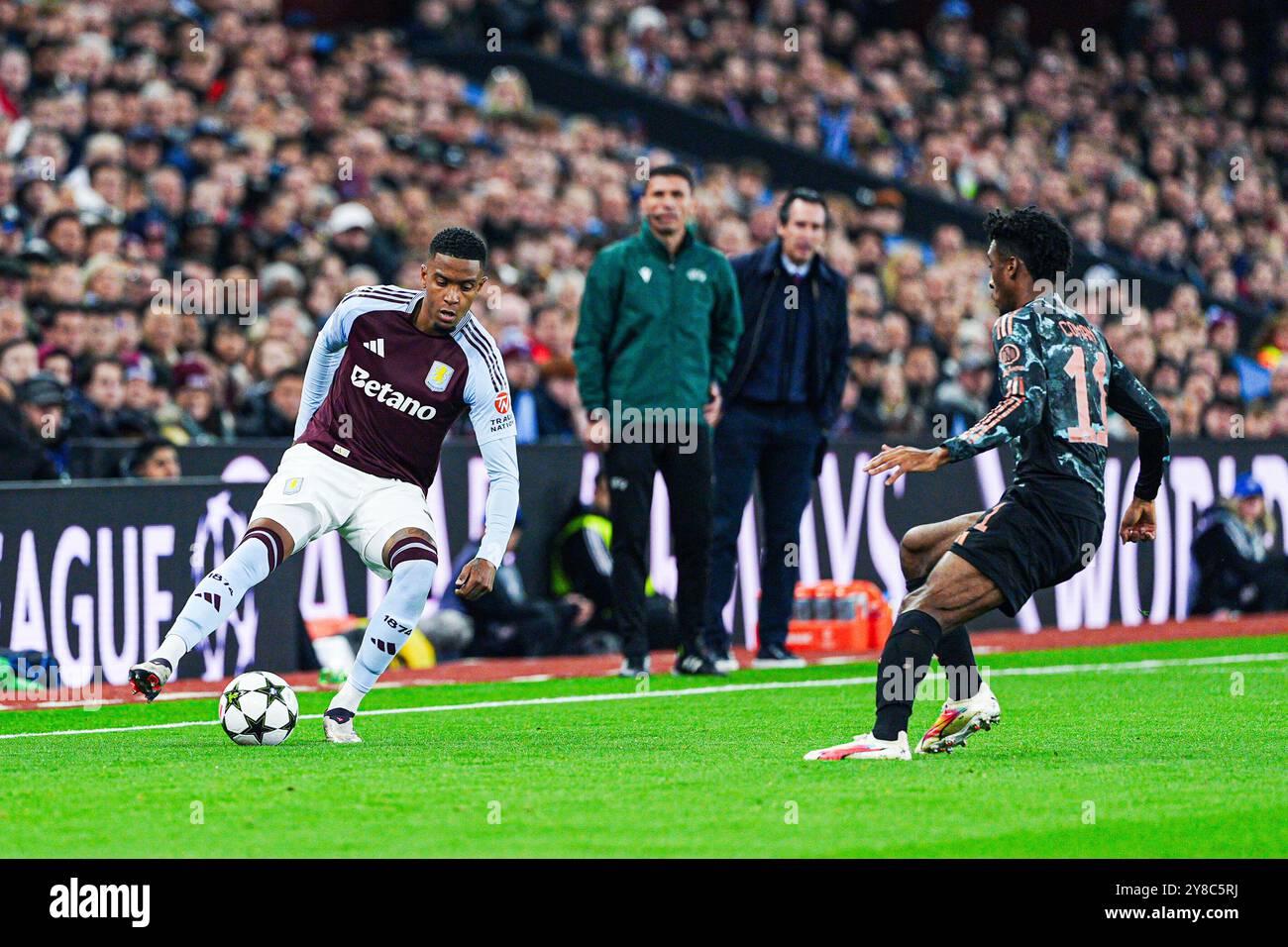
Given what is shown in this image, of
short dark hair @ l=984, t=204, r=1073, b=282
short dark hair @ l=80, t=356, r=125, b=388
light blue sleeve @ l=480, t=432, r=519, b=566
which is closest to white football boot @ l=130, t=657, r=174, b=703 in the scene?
light blue sleeve @ l=480, t=432, r=519, b=566

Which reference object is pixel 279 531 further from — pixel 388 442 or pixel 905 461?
pixel 905 461

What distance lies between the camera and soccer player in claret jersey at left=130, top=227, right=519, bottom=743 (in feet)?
28.2

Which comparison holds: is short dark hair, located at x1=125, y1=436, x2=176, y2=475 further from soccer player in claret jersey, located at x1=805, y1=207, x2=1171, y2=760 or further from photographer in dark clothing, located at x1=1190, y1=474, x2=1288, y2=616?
photographer in dark clothing, located at x1=1190, y1=474, x2=1288, y2=616

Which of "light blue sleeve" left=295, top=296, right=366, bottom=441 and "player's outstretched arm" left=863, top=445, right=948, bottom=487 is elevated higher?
"light blue sleeve" left=295, top=296, right=366, bottom=441

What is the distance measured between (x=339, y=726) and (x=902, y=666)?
94.1 inches

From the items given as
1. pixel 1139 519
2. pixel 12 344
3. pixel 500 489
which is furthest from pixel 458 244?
pixel 12 344

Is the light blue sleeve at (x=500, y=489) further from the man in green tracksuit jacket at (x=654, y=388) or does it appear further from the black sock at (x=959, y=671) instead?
the man in green tracksuit jacket at (x=654, y=388)

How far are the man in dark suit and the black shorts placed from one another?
14.5ft

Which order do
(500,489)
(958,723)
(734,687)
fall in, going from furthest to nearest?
(734,687) < (500,489) < (958,723)

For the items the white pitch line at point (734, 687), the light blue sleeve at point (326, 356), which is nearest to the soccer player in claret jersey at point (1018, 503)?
the light blue sleeve at point (326, 356)

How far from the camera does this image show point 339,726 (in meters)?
8.68

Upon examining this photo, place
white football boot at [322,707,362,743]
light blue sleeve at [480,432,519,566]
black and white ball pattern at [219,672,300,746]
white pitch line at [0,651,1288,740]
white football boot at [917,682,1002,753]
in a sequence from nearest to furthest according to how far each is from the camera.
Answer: white football boot at [917,682,1002,753], black and white ball pattern at [219,672,300,746], white football boot at [322,707,362,743], light blue sleeve at [480,432,519,566], white pitch line at [0,651,1288,740]

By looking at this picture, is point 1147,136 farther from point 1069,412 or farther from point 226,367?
point 1069,412
